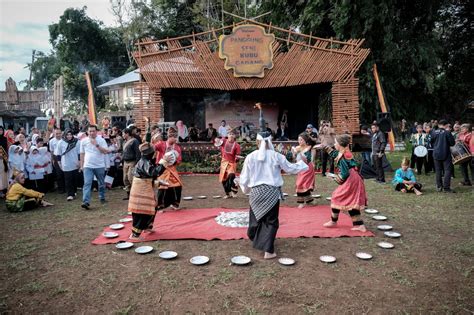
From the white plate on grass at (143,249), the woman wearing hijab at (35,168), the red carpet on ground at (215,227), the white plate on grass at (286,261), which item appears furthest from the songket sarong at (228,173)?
the woman wearing hijab at (35,168)

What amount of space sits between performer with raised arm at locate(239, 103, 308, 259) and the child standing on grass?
1219 millimetres

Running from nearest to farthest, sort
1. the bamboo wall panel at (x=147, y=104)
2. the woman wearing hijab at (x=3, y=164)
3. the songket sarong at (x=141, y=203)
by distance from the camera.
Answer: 1. the songket sarong at (x=141, y=203)
2. the woman wearing hijab at (x=3, y=164)
3. the bamboo wall panel at (x=147, y=104)

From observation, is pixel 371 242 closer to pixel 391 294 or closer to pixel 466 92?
pixel 391 294

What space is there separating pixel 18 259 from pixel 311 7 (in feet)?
53.3

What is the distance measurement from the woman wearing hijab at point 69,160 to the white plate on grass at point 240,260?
19.5 ft

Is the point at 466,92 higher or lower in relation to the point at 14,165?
higher

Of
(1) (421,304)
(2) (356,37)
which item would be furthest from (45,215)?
(2) (356,37)

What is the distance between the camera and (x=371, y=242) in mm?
5477

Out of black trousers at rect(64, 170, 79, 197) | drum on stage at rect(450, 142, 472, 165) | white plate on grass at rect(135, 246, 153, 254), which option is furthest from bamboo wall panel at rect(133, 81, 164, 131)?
drum on stage at rect(450, 142, 472, 165)

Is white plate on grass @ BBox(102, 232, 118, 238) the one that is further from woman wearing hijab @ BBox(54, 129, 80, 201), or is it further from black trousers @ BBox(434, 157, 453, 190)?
black trousers @ BBox(434, 157, 453, 190)

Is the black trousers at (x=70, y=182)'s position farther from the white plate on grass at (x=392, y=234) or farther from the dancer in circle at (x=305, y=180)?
the white plate on grass at (x=392, y=234)

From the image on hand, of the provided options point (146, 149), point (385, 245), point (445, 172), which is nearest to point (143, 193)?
point (146, 149)

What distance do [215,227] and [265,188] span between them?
5.60 feet

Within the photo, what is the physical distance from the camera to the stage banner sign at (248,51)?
14.7 meters
